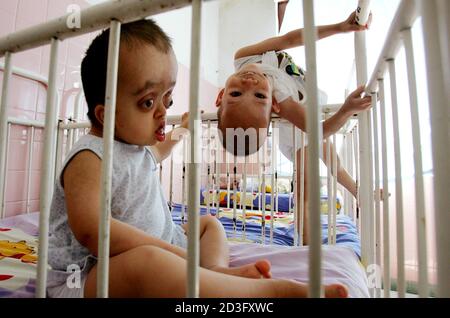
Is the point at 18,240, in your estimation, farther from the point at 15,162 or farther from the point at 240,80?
the point at 240,80

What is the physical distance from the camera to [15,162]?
1425mm

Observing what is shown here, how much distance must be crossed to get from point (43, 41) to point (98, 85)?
122 millimetres

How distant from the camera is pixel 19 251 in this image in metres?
0.87

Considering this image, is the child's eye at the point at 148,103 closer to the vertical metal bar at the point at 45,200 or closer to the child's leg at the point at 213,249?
the vertical metal bar at the point at 45,200

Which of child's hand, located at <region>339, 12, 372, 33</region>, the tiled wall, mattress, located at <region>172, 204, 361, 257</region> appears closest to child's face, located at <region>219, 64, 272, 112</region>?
child's hand, located at <region>339, 12, 372, 33</region>

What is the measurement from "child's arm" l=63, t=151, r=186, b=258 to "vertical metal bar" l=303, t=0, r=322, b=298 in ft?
0.81

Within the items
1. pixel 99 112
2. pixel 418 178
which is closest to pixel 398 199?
pixel 418 178

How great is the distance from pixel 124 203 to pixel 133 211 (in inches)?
1.3

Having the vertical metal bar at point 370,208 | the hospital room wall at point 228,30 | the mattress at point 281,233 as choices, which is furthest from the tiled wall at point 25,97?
the hospital room wall at point 228,30

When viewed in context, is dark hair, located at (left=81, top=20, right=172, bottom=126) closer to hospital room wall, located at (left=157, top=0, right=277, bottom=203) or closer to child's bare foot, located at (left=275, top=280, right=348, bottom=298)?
child's bare foot, located at (left=275, top=280, right=348, bottom=298)

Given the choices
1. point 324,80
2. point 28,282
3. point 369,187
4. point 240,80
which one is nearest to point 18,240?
point 28,282

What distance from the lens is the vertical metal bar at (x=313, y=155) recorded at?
0.95ft

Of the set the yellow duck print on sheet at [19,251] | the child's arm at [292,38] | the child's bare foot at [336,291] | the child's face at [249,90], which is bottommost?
the yellow duck print on sheet at [19,251]

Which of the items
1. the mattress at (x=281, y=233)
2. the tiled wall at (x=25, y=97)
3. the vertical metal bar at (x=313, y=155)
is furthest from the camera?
the tiled wall at (x=25, y=97)
